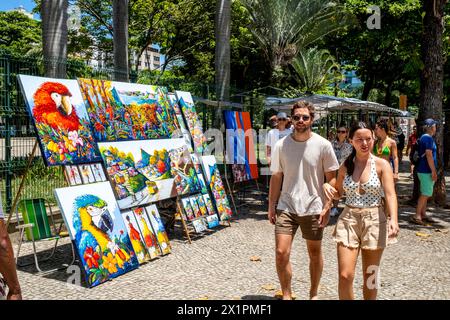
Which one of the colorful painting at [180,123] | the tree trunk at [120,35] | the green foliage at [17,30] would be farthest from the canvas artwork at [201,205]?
the green foliage at [17,30]

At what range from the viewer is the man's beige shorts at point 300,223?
4297 mm

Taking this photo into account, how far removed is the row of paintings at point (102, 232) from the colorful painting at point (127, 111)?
0.93 meters

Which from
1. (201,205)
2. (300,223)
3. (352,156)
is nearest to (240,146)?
(201,205)

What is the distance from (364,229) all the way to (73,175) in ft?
11.7

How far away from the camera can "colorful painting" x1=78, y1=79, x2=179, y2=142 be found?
6.29m

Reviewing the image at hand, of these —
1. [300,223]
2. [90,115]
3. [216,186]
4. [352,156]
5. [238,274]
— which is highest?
[90,115]

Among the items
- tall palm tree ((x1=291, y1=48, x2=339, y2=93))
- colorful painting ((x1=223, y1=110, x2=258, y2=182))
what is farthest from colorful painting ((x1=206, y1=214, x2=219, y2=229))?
tall palm tree ((x1=291, y1=48, x2=339, y2=93))

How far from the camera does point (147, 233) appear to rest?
6445 mm

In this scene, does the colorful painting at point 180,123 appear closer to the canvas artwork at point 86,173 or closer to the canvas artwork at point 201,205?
the canvas artwork at point 201,205

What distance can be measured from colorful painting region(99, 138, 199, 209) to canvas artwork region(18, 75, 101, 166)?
12.8 inches

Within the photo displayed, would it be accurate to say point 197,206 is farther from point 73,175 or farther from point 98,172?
point 73,175

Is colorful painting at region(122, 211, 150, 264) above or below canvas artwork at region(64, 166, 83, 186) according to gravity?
below

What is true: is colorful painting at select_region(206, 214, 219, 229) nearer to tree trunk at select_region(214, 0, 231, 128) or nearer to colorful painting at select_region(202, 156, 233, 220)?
colorful painting at select_region(202, 156, 233, 220)

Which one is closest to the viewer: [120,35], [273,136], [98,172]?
[98,172]
